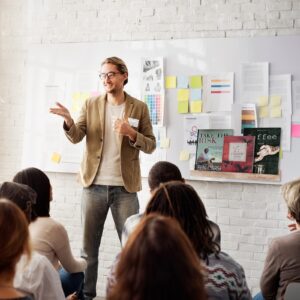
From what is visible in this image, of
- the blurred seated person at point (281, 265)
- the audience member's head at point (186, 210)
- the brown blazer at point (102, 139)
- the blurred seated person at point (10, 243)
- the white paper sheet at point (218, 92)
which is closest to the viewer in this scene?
the blurred seated person at point (10, 243)

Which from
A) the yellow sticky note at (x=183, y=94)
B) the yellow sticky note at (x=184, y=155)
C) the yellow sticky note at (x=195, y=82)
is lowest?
the yellow sticky note at (x=184, y=155)

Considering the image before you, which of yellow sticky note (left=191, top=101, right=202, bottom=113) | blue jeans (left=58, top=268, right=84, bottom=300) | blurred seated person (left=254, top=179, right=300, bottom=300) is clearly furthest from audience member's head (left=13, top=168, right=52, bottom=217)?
yellow sticky note (left=191, top=101, right=202, bottom=113)

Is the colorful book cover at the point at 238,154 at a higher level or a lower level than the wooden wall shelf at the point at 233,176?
higher

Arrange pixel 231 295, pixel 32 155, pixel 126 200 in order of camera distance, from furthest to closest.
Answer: pixel 32 155 → pixel 126 200 → pixel 231 295

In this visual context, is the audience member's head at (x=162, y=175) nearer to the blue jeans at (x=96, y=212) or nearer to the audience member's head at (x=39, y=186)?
the audience member's head at (x=39, y=186)

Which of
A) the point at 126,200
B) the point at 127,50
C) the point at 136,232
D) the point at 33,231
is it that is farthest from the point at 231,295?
the point at 127,50

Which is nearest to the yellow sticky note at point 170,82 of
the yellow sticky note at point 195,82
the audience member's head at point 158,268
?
the yellow sticky note at point 195,82

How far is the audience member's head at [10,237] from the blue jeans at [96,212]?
1543mm

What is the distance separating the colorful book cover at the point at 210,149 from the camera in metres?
3.28

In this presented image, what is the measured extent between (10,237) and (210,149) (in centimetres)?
227

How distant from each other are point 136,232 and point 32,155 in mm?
2988

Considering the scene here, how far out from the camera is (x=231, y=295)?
4.30ft

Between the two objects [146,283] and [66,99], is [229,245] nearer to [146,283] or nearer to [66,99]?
[66,99]

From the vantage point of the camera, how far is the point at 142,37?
350 centimetres
